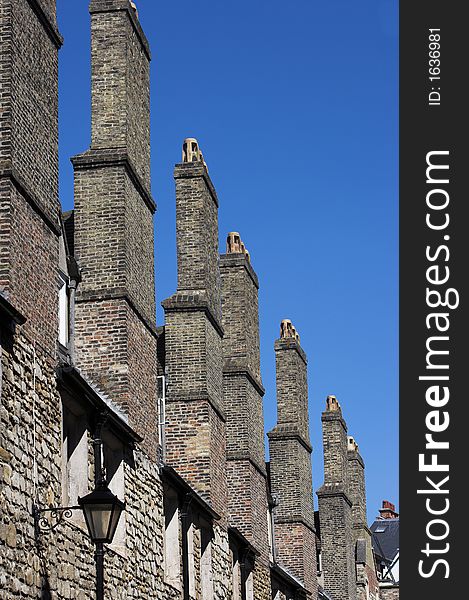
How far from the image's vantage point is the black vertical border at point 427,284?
15.5 meters

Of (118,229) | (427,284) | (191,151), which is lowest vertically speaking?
(427,284)

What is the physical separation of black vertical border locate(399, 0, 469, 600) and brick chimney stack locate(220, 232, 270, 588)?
16.7 meters

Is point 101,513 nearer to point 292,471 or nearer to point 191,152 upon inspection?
point 191,152

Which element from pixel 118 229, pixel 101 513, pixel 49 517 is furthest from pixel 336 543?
pixel 101 513

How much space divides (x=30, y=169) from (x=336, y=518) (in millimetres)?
29480

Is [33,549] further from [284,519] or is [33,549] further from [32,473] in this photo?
[284,519]

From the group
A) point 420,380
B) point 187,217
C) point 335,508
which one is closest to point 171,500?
point 187,217

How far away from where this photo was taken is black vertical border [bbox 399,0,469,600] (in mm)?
15484

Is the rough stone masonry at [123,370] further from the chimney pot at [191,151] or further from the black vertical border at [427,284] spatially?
the black vertical border at [427,284]

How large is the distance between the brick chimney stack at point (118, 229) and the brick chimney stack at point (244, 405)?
811cm

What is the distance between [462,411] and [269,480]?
2495 centimetres

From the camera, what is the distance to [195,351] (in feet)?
95.6

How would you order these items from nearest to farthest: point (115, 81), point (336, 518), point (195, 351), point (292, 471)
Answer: point (115, 81)
point (195, 351)
point (292, 471)
point (336, 518)

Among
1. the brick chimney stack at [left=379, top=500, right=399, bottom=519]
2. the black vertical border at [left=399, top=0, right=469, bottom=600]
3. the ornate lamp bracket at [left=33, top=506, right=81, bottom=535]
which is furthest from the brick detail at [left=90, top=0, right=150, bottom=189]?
the brick chimney stack at [left=379, top=500, right=399, bottom=519]
